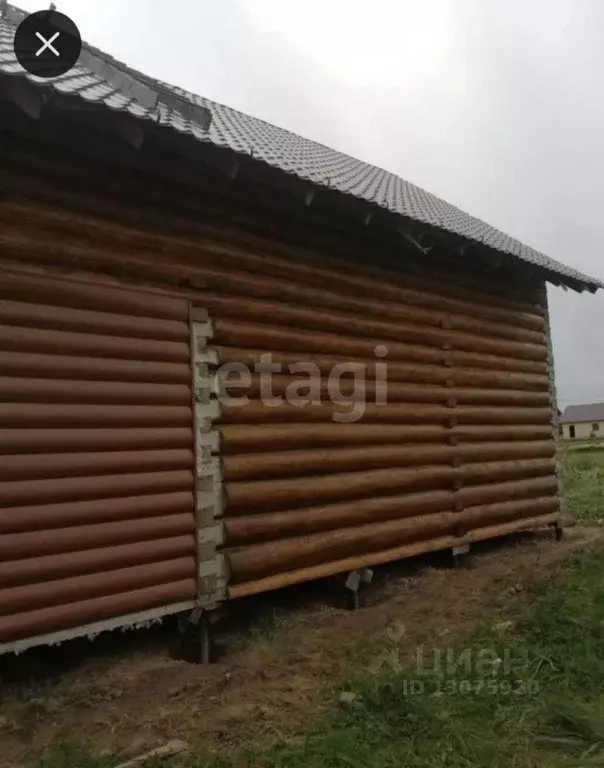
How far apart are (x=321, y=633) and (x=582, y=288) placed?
253 inches

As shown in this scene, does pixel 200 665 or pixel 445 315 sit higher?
pixel 445 315

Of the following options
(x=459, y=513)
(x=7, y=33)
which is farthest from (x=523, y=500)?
(x=7, y=33)

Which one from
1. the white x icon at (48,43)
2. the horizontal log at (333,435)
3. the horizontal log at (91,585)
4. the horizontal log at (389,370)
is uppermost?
the white x icon at (48,43)

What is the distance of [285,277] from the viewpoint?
5887 mm

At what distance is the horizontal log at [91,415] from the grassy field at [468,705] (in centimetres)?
190

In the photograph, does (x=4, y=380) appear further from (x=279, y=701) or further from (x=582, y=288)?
(x=582, y=288)

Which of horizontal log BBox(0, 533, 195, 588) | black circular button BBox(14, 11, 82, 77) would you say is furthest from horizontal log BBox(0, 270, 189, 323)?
horizontal log BBox(0, 533, 195, 588)

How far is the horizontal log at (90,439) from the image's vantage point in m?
4.11

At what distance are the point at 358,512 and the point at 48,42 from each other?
14.7 ft

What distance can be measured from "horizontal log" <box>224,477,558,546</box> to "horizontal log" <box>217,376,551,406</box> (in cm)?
99

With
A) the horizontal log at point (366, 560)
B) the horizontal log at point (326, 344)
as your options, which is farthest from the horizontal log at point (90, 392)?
the horizontal log at point (366, 560)

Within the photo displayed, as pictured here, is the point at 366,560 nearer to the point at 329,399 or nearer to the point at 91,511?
the point at 329,399

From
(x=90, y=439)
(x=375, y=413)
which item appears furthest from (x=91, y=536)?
(x=375, y=413)

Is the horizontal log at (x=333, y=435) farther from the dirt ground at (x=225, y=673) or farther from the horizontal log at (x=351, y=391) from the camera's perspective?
the dirt ground at (x=225, y=673)
